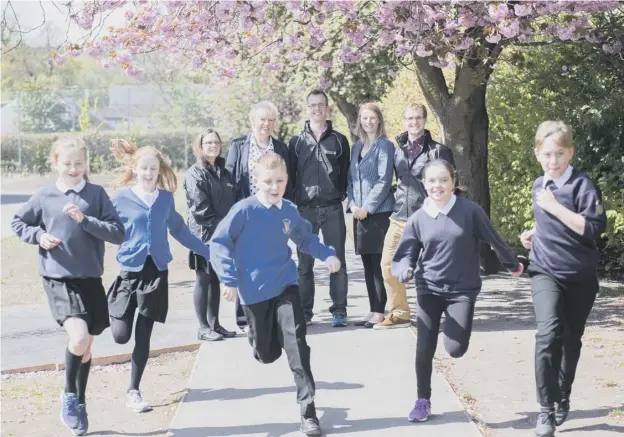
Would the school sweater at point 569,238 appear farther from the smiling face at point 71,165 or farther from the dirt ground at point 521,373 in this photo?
the smiling face at point 71,165

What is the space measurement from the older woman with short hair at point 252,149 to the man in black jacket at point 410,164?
0.92 meters

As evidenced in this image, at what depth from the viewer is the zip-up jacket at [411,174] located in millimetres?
8227

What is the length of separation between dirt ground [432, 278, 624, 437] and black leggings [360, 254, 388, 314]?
793 millimetres

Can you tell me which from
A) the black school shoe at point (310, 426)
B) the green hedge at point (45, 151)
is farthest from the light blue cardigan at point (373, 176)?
the green hedge at point (45, 151)

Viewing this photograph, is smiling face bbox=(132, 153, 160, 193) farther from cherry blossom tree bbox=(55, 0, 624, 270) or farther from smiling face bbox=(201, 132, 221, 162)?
cherry blossom tree bbox=(55, 0, 624, 270)

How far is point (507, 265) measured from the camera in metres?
6.10

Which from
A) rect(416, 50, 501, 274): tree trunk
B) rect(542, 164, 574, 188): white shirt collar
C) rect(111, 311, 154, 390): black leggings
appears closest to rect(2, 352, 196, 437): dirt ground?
rect(111, 311, 154, 390): black leggings

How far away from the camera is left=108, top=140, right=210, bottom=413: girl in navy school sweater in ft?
21.6

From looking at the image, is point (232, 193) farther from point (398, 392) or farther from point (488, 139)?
point (488, 139)

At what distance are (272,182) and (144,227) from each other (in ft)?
3.55

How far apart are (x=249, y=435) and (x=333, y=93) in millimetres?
14355

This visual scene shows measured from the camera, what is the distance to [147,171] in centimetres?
671

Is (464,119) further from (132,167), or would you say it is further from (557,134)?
(557,134)

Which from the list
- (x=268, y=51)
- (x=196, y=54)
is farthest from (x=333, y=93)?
(x=196, y=54)
